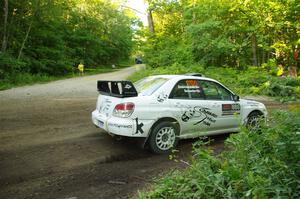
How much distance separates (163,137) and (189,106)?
34.8 inches

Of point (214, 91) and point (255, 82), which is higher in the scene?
point (255, 82)

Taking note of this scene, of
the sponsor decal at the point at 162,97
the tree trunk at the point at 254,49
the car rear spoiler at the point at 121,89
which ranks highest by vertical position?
the tree trunk at the point at 254,49

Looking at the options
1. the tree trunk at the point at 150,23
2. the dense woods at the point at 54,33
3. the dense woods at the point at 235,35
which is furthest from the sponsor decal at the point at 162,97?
the tree trunk at the point at 150,23

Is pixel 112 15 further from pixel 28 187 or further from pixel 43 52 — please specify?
pixel 28 187

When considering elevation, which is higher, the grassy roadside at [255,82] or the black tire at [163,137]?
the grassy roadside at [255,82]

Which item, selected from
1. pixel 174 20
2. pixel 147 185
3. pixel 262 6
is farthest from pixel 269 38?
pixel 147 185

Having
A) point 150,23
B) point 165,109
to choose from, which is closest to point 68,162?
point 165,109

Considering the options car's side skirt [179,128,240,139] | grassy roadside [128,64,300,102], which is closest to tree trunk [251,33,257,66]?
grassy roadside [128,64,300,102]

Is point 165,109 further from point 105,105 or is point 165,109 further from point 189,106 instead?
point 105,105

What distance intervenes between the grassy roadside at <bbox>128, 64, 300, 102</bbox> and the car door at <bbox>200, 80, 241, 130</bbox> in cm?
778

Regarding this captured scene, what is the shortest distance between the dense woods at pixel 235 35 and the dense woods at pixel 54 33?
7.00m

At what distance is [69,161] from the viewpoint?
17.1 ft

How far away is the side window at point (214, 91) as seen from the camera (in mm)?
6357

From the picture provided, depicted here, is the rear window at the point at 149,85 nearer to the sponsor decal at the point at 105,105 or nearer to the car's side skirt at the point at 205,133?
the sponsor decal at the point at 105,105
